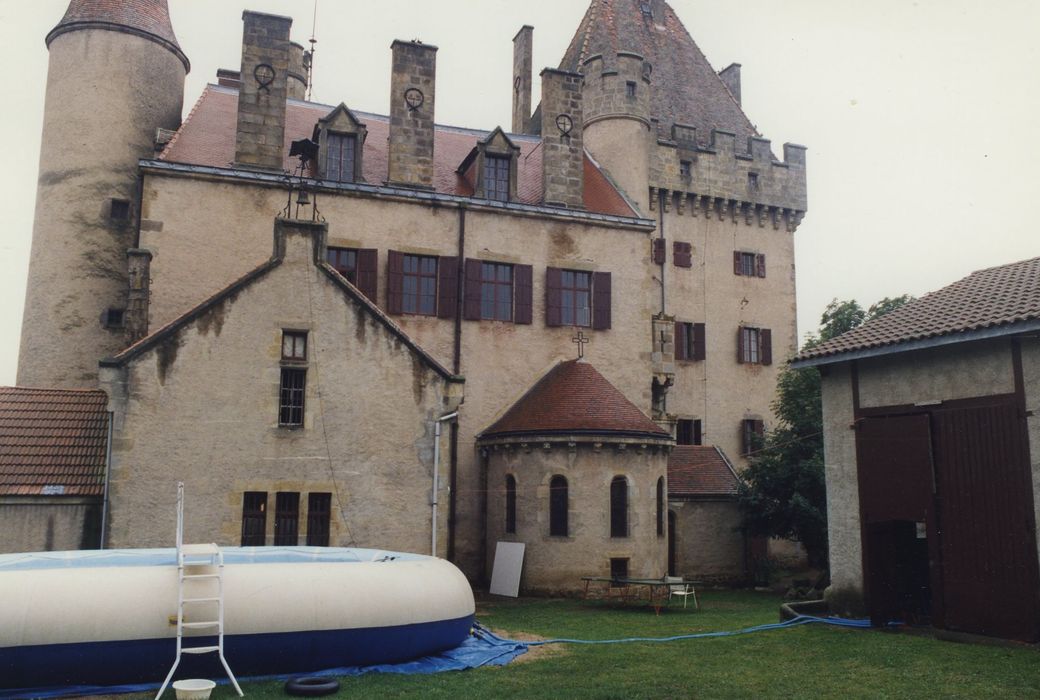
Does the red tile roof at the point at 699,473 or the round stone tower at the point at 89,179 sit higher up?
the round stone tower at the point at 89,179

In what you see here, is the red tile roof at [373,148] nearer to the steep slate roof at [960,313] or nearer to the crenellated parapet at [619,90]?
the crenellated parapet at [619,90]

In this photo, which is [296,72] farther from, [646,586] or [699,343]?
[646,586]

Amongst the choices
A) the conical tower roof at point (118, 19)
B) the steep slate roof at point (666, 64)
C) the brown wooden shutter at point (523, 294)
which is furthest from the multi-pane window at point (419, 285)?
the steep slate roof at point (666, 64)

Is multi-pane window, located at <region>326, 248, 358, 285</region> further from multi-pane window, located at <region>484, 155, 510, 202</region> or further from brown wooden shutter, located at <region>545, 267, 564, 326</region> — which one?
brown wooden shutter, located at <region>545, 267, 564, 326</region>

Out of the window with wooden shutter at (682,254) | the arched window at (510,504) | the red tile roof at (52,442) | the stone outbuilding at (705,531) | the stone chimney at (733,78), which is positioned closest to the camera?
the red tile roof at (52,442)

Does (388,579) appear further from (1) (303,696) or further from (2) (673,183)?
(2) (673,183)

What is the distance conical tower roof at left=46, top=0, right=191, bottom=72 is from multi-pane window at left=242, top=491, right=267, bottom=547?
16725mm

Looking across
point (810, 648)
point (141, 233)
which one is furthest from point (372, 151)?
point (810, 648)

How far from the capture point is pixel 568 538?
25219 millimetres

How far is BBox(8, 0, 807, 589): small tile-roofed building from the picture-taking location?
20969 mm

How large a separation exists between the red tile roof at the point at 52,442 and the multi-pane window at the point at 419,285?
896 centimetres

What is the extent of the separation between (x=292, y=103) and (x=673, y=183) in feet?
51.2

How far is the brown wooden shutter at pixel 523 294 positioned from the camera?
96.1ft

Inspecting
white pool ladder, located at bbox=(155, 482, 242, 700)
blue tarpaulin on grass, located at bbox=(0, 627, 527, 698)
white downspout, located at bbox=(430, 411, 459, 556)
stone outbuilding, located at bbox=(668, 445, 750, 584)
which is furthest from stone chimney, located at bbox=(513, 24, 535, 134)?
white pool ladder, located at bbox=(155, 482, 242, 700)
